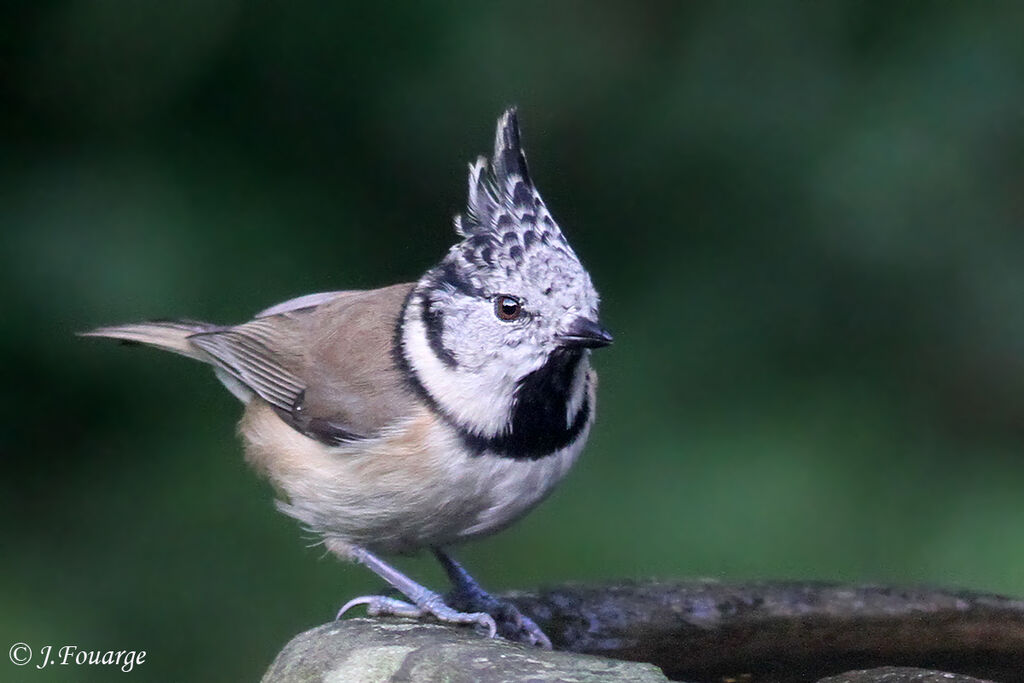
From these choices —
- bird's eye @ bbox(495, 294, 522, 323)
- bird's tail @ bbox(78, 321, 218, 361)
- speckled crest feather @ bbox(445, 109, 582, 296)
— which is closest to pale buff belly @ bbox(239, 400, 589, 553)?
bird's eye @ bbox(495, 294, 522, 323)

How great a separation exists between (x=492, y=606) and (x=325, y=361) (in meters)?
0.74

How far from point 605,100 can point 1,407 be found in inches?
81.8

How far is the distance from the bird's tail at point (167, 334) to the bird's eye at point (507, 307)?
43.4 inches

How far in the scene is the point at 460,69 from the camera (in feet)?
13.4

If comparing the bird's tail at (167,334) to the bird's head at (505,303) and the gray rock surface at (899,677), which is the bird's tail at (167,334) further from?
the gray rock surface at (899,677)

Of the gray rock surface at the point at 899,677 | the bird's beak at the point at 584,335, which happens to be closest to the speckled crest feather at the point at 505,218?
the bird's beak at the point at 584,335

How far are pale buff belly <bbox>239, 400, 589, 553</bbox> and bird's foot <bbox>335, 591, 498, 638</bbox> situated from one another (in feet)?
0.47

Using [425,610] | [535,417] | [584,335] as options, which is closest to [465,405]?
[535,417]

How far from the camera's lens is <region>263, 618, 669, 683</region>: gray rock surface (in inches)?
85.4

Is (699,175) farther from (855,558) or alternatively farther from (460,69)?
(855,558)

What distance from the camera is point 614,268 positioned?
4.55 meters

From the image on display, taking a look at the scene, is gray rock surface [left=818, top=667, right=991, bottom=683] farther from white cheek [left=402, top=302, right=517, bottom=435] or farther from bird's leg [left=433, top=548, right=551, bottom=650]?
white cheek [left=402, top=302, right=517, bottom=435]

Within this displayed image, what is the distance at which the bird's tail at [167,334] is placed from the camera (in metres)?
3.68

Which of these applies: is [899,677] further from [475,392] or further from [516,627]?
[475,392]
